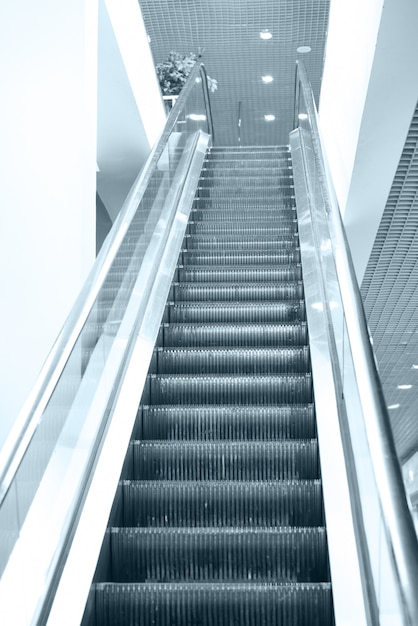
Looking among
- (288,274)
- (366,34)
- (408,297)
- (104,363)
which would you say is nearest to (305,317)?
(288,274)

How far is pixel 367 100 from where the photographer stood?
6.66m

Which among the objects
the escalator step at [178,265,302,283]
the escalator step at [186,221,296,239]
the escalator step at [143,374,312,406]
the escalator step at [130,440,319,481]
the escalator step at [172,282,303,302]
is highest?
the escalator step at [186,221,296,239]

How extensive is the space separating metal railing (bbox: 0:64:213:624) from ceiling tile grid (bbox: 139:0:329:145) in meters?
7.28

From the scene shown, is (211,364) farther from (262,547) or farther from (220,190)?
(220,190)

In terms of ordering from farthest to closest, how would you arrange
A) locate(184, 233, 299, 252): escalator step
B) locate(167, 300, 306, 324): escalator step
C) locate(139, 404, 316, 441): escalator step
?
locate(184, 233, 299, 252): escalator step < locate(167, 300, 306, 324): escalator step < locate(139, 404, 316, 441): escalator step

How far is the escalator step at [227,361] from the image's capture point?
511cm

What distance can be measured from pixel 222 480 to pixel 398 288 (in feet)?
27.1

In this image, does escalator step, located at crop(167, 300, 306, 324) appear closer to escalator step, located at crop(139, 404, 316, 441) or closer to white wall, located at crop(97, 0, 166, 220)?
escalator step, located at crop(139, 404, 316, 441)

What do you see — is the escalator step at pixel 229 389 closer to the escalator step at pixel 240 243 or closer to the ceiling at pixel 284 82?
the escalator step at pixel 240 243

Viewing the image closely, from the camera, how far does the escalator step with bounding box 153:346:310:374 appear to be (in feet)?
16.8

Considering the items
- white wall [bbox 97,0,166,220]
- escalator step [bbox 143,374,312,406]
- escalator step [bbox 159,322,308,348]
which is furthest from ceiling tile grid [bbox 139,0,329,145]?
escalator step [bbox 143,374,312,406]

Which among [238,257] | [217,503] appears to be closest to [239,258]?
[238,257]

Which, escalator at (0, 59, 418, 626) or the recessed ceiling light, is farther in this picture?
the recessed ceiling light

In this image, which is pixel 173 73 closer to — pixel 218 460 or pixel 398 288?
pixel 398 288
